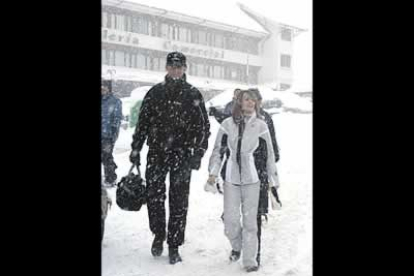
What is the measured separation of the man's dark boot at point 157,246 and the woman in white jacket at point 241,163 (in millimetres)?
455

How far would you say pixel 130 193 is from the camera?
381cm

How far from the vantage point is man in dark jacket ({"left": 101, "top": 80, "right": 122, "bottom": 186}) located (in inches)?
152

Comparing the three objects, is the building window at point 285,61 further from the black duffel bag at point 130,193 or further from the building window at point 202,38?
the black duffel bag at point 130,193

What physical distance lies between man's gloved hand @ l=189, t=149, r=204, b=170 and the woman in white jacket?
79 mm

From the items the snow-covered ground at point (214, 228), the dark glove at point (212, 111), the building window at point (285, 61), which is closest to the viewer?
the snow-covered ground at point (214, 228)

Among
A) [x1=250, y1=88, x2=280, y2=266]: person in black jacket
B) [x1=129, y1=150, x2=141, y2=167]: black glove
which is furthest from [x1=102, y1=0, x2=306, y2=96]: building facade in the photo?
[x1=129, y1=150, x2=141, y2=167]: black glove

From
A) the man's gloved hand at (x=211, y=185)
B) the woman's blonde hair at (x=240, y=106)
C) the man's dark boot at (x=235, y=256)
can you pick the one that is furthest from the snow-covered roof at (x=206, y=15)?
the man's dark boot at (x=235, y=256)

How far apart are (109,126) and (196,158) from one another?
64 cm

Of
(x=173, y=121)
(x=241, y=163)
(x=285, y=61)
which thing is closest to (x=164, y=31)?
(x=173, y=121)

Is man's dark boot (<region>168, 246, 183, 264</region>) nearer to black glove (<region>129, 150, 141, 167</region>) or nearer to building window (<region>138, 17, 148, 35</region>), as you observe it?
black glove (<region>129, 150, 141, 167</region>)

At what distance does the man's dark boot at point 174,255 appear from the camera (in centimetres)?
384
